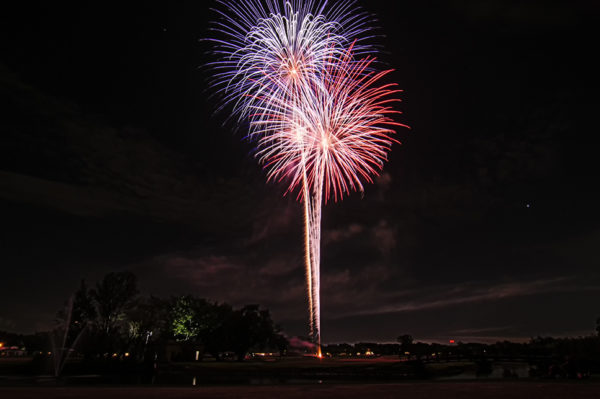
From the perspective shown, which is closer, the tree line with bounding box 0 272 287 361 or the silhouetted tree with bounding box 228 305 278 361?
the tree line with bounding box 0 272 287 361

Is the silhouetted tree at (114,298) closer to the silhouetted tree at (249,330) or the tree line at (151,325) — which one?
the tree line at (151,325)

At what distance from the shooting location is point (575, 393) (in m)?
14.1

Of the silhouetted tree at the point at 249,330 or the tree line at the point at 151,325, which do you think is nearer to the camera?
the tree line at the point at 151,325

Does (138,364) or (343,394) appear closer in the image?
(343,394)

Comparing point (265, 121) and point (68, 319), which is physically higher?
point (265, 121)

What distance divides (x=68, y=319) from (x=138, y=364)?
100.0 feet

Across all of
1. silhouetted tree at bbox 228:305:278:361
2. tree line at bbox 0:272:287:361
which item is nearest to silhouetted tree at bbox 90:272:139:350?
tree line at bbox 0:272:287:361

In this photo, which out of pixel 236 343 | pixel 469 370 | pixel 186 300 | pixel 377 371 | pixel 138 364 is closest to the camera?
pixel 377 371

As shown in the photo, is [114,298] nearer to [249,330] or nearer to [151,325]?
[151,325]

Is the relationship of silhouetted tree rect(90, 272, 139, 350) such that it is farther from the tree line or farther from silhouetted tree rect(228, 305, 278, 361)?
silhouetted tree rect(228, 305, 278, 361)

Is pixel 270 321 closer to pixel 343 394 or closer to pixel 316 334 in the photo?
pixel 316 334

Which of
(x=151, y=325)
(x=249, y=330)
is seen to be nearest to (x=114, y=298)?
(x=151, y=325)

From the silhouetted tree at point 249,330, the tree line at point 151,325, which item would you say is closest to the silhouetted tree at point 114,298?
the tree line at point 151,325

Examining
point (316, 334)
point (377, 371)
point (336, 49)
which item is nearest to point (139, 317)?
point (316, 334)
